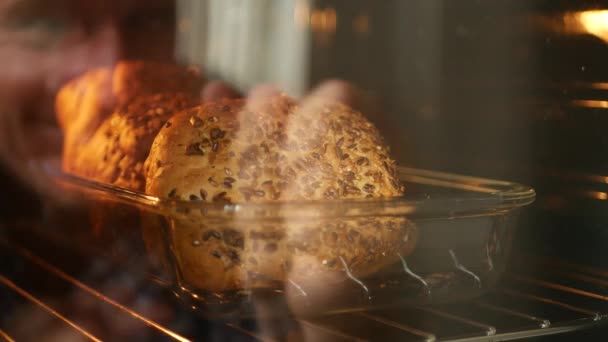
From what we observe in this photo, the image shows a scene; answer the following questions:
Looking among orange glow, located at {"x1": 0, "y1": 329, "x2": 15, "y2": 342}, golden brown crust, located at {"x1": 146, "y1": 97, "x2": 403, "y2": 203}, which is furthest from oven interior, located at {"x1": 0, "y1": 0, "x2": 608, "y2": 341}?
golden brown crust, located at {"x1": 146, "y1": 97, "x2": 403, "y2": 203}

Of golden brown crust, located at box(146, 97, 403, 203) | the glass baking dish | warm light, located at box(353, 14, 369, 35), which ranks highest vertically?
warm light, located at box(353, 14, 369, 35)

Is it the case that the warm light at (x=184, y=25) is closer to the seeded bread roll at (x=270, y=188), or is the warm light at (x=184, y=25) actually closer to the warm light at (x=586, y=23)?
the seeded bread roll at (x=270, y=188)

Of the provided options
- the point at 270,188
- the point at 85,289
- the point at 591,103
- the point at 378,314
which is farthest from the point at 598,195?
the point at 85,289

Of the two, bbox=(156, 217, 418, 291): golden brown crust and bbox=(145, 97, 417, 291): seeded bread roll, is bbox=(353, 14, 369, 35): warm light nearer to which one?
bbox=(145, 97, 417, 291): seeded bread roll

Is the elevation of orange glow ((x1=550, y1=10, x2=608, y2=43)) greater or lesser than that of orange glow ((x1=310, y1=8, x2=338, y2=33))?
lesser

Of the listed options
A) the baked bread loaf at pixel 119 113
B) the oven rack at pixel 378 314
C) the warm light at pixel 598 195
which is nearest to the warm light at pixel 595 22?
the warm light at pixel 598 195

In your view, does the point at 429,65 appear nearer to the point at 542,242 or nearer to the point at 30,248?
the point at 542,242

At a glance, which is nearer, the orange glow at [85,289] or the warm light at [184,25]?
the orange glow at [85,289]

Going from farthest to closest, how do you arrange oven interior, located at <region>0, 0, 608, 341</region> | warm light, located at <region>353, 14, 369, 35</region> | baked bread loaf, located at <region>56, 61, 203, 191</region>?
warm light, located at <region>353, 14, 369, 35</region> → baked bread loaf, located at <region>56, 61, 203, 191</region> → oven interior, located at <region>0, 0, 608, 341</region>
